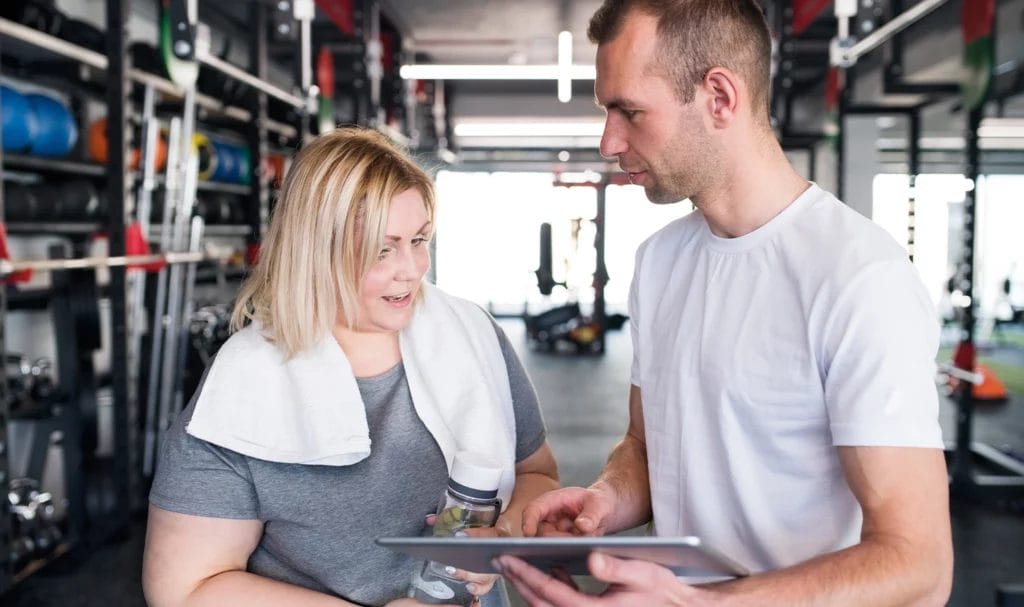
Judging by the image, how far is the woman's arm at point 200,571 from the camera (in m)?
1.35

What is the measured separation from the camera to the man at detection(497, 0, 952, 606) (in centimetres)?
112

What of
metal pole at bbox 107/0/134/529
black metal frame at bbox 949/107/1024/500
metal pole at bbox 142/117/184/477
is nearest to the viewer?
metal pole at bbox 107/0/134/529

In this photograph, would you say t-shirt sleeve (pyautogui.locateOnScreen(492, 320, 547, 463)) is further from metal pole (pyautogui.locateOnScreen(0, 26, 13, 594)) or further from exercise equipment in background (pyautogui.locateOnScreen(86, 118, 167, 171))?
exercise equipment in background (pyautogui.locateOnScreen(86, 118, 167, 171))

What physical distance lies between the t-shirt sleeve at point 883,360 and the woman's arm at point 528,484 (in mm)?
581

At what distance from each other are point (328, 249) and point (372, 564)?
0.51m

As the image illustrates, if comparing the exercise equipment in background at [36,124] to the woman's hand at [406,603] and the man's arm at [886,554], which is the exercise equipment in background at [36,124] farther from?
the man's arm at [886,554]

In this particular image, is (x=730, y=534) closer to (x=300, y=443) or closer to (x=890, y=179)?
(x=300, y=443)

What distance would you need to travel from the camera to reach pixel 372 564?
148cm

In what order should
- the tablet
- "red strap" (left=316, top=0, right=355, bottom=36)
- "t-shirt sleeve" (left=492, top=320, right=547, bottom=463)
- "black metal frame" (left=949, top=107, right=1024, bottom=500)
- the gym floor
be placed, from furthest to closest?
"red strap" (left=316, top=0, right=355, bottom=36) < "black metal frame" (left=949, top=107, right=1024, bottom=500) < the gym floor < "t-shirt sleeve" (left=492, top=320, right=547, bottom=463) < the tablet

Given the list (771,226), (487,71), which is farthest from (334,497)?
(487,71)

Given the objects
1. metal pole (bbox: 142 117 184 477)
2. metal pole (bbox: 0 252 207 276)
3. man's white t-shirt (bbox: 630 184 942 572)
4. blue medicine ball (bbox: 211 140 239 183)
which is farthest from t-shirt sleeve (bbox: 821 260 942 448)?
blue medicine ball (bbox: 211 140 239 183)

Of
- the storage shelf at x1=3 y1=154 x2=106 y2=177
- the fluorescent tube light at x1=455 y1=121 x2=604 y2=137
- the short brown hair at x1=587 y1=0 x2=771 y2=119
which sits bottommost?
the short brown hair at x1=587 y1=0 x2=771 y2=119

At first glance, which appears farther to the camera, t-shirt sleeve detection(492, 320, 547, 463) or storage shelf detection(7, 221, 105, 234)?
storage shelf detection(7, 221, 105, 234)

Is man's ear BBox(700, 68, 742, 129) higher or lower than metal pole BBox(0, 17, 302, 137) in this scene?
lower
